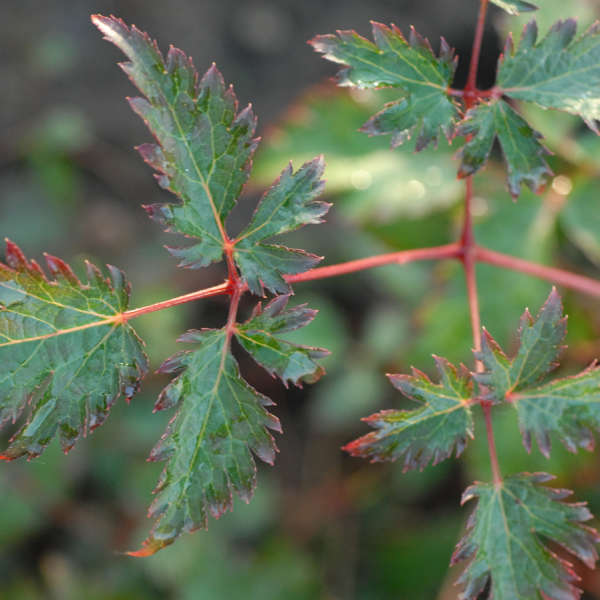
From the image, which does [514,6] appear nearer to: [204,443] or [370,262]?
[370,262]

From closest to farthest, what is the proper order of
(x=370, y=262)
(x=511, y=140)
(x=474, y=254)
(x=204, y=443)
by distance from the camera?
(x=204, y=443) < (x=511, y=140) < (x=370, y=262) < (x=474, y=254)

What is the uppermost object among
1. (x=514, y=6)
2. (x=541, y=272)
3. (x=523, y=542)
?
(x=514, y=6)

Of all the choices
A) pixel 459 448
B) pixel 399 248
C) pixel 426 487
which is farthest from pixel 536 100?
pixel 426 487

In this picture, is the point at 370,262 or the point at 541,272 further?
the point at 541,272

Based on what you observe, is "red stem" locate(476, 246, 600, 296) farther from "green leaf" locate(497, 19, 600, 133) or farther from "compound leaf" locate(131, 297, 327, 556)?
"compound leaf" locate(131, 297, 327, 556)

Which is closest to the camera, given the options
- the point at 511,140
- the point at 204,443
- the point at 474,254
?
the point at 204,443

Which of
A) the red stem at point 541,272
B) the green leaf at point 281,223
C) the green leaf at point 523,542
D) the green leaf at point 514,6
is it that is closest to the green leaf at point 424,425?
the green leaf at point 523,542

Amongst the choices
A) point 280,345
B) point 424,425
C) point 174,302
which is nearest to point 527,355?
point 424,425

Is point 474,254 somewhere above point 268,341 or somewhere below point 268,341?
below
